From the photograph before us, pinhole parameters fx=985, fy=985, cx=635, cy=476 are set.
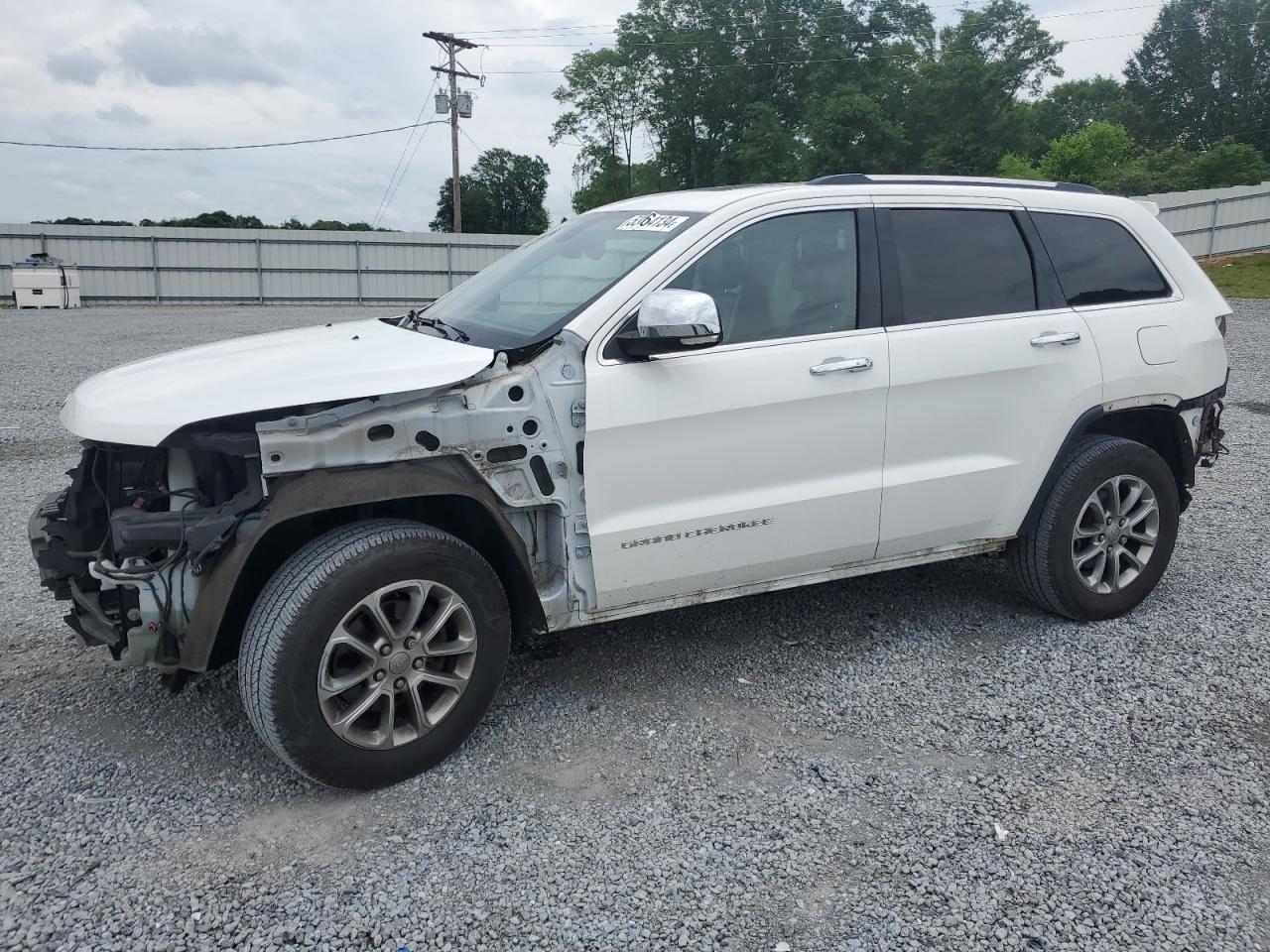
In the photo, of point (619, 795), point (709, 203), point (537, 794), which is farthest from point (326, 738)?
point (709, 203)

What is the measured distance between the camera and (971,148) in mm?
A: 45906

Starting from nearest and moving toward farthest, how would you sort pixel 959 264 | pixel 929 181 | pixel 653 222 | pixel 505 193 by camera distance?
pixel 653 222 → pixel 959 264 → pixel 929 181 → pixel 505 193

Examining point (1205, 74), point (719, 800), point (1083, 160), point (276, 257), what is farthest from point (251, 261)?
point (1205, 74)

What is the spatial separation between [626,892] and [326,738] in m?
1.04

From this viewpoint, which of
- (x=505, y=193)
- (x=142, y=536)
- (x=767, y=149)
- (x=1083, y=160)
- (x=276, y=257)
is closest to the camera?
(x=142, y=536)

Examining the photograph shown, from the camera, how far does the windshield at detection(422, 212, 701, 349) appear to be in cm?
360

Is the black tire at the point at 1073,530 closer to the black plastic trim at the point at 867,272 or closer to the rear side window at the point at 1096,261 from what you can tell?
the rear side window at the point at 1096,261

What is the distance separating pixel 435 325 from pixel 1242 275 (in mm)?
23954

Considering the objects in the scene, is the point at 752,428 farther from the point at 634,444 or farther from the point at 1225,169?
the point at 1225,169

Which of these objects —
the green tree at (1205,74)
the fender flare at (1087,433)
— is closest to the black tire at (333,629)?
the fender flare at (1087,433)

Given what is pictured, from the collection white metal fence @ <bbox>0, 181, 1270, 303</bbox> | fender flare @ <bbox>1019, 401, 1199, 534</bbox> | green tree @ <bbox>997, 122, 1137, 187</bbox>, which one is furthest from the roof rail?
green tree @ <bbox>997, 122, 1137, 187</bbox>

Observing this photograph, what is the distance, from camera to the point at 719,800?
3.18 m

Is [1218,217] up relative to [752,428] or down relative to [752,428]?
up

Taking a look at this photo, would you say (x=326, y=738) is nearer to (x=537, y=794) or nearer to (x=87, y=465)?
(x=537, y=794)
